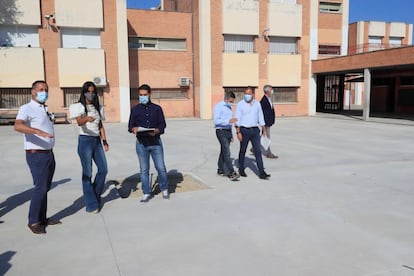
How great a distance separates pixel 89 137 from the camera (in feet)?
17.4

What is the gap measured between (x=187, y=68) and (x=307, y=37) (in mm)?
9155

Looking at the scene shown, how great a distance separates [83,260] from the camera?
3.78 metres

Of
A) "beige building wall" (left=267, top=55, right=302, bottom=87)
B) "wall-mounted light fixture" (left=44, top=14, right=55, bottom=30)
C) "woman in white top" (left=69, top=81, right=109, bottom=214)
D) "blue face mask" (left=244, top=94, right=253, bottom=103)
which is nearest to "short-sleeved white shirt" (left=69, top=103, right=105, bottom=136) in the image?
"woman in white top" (left=69, top=81, right=109, bottom=214)

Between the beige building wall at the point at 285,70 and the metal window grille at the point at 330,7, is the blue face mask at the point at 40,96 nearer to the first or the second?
the beige building wall at the point at 285,70

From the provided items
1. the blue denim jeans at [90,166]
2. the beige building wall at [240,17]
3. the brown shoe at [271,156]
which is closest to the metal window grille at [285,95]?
the beige building wall at [240,17]

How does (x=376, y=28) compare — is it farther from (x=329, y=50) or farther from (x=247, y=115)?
(x=247, y=115)

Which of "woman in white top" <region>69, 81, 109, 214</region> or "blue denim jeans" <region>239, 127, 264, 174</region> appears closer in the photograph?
"woman in white top" <region>69, 81, 109, 214</region>

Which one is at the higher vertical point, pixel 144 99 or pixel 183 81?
pixel 183 81

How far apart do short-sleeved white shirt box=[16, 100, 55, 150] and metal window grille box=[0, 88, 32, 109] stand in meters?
19.4

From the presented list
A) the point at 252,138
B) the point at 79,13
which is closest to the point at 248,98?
the point at 252,138

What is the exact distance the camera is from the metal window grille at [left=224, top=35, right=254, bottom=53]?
84.5 feet

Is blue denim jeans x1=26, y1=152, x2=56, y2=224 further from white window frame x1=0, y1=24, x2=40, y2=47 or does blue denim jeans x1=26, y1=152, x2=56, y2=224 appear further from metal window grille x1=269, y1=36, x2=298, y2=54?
metal window grille x1=269, y1=36, x2=298, y2=54

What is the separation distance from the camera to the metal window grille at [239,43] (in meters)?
25.8

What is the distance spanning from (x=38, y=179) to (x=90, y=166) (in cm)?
85
